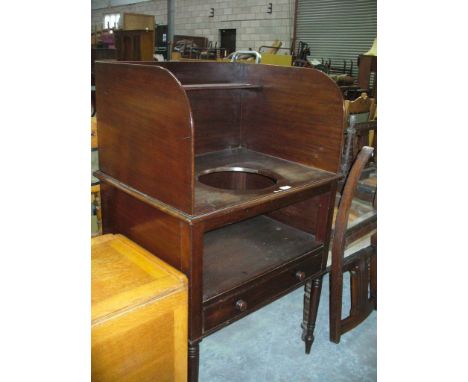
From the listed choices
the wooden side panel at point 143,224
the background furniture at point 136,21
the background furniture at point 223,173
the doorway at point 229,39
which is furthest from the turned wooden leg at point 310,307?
the background furniture at point 136,21

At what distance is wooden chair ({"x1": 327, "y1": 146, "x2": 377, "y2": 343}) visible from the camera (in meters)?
1.57

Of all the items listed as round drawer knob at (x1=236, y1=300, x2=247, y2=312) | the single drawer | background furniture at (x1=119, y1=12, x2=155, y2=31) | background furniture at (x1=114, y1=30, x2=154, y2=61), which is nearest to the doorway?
background furniture at (x1=119, y1=12, x2=155, y2=31)

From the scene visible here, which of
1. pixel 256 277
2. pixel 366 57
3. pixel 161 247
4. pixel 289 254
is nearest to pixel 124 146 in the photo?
pixel 161 247

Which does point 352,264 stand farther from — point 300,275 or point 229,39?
point 229,39

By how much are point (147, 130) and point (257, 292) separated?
0.65 meters

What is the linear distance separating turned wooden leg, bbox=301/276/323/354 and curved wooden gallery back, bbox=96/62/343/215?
0.50 metres

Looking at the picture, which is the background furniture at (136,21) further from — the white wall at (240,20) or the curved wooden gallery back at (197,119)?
the curved wooden gallery back at (197,119)

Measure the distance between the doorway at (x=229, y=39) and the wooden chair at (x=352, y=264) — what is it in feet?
24.9

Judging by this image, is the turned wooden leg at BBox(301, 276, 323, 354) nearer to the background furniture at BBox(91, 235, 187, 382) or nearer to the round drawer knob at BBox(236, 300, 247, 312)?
the round drawer knob at BBox(236, 300, 247, 312)

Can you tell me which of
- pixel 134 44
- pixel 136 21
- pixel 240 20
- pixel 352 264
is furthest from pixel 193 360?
pixel 136 21

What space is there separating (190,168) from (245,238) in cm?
69
